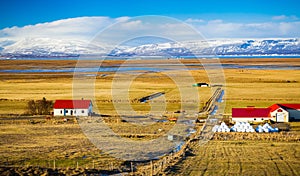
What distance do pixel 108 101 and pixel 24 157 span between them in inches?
1141

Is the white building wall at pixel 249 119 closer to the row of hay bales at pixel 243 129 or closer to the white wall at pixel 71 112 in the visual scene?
the row of hay bales at pixel 243 129

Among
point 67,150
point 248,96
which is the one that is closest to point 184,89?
point 248,96

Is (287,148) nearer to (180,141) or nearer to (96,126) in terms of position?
(180,141)

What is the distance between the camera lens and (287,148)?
24.5 m

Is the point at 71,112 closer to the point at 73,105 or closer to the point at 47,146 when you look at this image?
the point at 73,105

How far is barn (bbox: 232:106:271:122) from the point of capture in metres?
35.2

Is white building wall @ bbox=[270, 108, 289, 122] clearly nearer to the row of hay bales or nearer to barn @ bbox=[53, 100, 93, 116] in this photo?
the row of hay bales

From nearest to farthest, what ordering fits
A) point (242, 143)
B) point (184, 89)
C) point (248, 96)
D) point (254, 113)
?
point (242, 143)
point (254, 113)
point (248, 96)
point (184, 89)

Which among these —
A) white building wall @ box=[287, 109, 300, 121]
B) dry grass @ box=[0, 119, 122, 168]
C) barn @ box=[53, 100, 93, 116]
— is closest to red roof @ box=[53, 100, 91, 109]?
barn @ box=[53, 100, 93, 116]

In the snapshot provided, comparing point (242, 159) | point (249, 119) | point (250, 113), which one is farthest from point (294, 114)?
point (242, 159)

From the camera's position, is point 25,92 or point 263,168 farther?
point 25,92

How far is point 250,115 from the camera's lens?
116 feet

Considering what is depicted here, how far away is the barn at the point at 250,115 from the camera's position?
35.2 m

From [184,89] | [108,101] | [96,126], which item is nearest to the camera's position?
[96,126]
